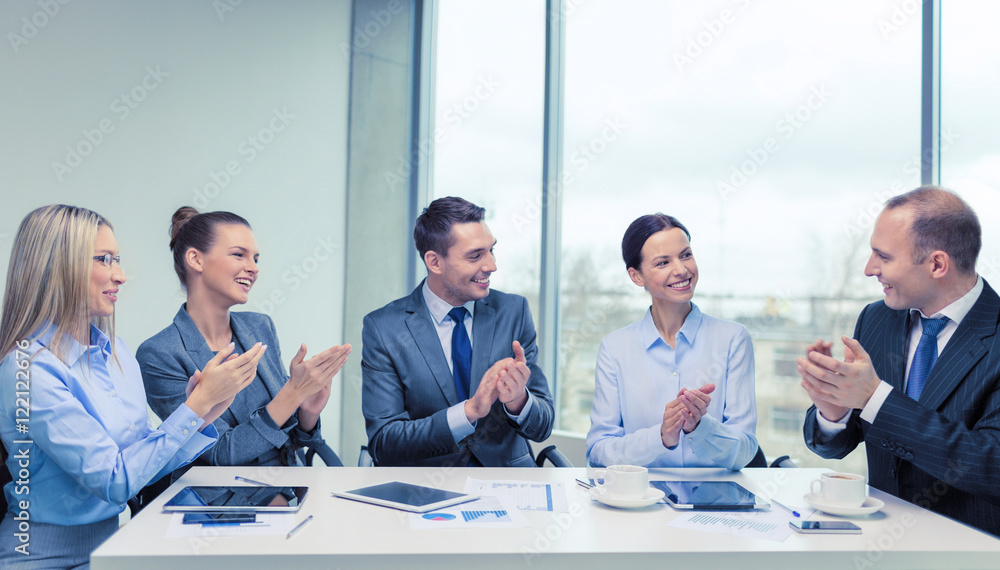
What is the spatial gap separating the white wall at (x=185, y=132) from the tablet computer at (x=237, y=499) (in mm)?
2486

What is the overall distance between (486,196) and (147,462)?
310cm

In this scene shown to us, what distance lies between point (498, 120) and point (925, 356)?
299cm

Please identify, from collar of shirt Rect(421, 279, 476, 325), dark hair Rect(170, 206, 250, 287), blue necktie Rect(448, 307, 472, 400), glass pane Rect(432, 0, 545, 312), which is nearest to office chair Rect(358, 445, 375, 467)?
blue necktie Rect(448, 307, 472, 400)

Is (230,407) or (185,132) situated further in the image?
(185,132)

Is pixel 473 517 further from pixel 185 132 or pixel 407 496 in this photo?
pixel 185 132

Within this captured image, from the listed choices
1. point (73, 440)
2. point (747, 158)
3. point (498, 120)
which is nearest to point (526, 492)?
point (73, 440)

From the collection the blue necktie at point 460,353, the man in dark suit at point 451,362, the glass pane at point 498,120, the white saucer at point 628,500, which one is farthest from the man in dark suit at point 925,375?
the glass pane at point 498,120

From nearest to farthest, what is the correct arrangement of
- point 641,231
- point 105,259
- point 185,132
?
point 105,259 → point 641,231 → point 185,132

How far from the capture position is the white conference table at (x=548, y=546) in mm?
1340

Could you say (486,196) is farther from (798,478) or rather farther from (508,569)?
(508,569)

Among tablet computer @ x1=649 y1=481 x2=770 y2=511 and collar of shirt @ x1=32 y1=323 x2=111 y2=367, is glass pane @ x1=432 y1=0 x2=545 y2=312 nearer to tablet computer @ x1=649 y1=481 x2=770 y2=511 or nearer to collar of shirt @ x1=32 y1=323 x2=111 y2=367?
tablet computer @ x1=649 y1=481 x2=770 y2=511

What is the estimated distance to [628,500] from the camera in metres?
1.67

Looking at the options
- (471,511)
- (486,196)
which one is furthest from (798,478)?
(486,196)

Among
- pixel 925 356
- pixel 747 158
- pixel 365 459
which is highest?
pixel 747 158
